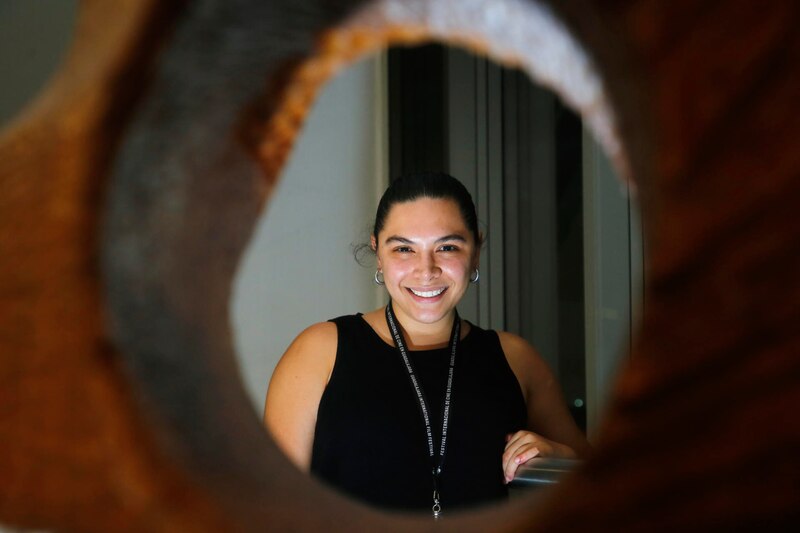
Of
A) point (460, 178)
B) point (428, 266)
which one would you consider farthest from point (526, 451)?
point (460, 178)

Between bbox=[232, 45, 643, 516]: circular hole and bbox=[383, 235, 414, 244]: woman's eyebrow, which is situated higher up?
bbox=[232, 45, 643, 516]: circular hole

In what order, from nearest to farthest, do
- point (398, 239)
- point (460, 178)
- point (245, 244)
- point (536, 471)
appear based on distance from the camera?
point (245, 244) < point (536, 471) < point (398, 239) < point (460, 178)

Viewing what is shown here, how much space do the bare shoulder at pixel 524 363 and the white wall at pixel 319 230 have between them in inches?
33.5

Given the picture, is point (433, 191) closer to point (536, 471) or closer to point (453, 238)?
point (453, 238)

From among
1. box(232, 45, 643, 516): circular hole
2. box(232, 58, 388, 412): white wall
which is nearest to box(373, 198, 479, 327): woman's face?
box(232, 45, 643, 516): circular hole

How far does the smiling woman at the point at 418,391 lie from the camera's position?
3.67ft

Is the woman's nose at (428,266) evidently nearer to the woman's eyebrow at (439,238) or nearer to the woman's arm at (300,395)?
the woman's eyebrow at (439,238)

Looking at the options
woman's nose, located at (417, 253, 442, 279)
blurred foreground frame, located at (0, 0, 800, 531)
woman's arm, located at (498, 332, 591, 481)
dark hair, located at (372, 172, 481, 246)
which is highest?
dark hair, located at (372, 172, 481, 246)

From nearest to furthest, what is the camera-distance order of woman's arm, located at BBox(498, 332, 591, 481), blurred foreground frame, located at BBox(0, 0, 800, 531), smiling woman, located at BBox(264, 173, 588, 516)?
blurred foreground frame, located at BBox(0, 0, 800, 531)
smiling woman, located at BBox(264, 173, 588, 516)
woman's arm, located at BBox(498, 332, 591, 481)

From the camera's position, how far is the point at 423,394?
1149 millimetres

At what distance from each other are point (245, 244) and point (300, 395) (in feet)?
3.11

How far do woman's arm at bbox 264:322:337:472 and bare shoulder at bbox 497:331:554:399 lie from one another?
29 centimetres

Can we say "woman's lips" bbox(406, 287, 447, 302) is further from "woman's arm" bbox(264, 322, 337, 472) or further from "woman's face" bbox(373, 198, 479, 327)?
"woman's arm" bbox(264, 322, 337, 472)

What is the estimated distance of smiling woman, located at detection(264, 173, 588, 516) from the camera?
1117 mm
